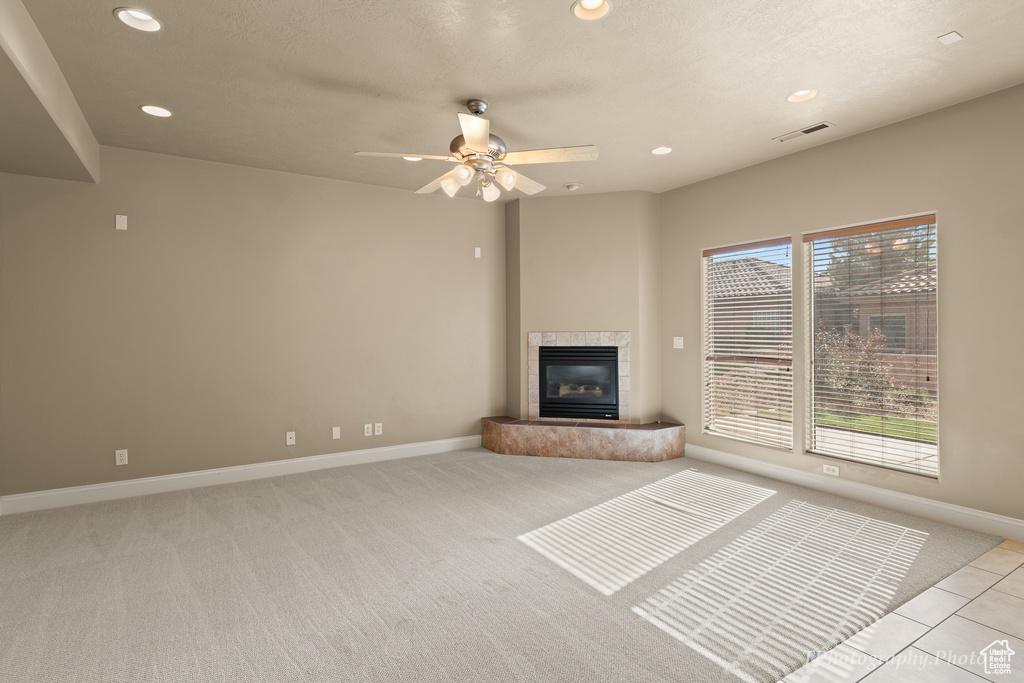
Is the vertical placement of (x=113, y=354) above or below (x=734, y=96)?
below

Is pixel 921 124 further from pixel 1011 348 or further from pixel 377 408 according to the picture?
pixel 377 408

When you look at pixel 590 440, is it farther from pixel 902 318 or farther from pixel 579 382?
pixel 902 318

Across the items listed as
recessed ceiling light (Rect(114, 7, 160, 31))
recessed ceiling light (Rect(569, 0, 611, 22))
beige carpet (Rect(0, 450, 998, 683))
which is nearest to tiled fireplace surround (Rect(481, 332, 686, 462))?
beige carpet (Rect(0, 450, 998, 683))

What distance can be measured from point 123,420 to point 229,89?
2.81 metres

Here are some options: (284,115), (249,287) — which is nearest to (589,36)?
(284,115)

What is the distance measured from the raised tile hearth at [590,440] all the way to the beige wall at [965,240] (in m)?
1.30

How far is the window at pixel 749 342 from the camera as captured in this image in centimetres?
446

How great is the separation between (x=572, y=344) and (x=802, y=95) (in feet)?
10.1

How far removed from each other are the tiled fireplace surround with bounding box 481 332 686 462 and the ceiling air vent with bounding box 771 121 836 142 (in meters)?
2.31

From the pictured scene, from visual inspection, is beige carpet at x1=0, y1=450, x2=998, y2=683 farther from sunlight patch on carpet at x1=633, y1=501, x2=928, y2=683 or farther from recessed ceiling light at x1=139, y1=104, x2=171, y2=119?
recessed ceiling light at x1=139, y1=104, x2=171, y2=119

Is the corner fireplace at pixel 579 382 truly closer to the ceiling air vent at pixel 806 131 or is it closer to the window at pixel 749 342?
the window at pixel 749 342

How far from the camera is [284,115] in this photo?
3484 mm

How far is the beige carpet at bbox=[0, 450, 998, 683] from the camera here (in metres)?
2.02

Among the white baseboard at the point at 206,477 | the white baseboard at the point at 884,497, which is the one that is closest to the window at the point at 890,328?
the white baseboard at the point at 884,497
